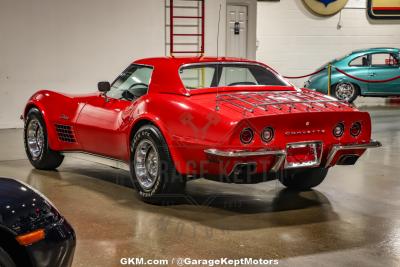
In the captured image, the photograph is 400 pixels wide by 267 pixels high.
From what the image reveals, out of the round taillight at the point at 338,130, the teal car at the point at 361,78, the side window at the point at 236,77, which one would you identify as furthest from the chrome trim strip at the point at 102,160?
the teal car at the point at 361,78

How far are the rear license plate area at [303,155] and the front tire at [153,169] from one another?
98 centimetres

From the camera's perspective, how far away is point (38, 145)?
24.8 feet

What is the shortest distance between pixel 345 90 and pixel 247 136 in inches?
449

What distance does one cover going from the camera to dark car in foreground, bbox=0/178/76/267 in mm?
2932

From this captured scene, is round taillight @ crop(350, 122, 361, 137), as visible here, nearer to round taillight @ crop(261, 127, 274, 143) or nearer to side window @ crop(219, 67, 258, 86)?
round taillight @ crop(261, 127, 274, 143)

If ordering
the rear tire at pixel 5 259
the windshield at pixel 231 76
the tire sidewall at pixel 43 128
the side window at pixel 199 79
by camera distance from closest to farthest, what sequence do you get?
the rear tire at pixel 5 259, the side window at pixel 199 79, the windshield at pixel 231 76, the tire sidewall at pixel 43 128

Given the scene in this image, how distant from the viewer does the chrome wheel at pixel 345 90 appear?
52.3 ft

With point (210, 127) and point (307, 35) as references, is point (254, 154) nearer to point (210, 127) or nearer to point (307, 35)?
point (210, 127)

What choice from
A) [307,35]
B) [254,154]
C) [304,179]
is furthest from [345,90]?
[254,154]


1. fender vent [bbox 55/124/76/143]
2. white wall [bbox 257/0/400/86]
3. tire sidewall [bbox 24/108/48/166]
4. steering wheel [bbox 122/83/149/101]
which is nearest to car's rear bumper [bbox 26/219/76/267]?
steering wheel [bbox 122/83/149/101]

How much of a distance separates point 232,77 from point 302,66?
12.7 m

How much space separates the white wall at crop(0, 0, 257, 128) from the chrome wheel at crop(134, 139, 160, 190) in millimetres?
6767

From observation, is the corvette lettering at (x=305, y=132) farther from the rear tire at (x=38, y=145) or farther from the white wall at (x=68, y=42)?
the white wall at (x=68, y=42)

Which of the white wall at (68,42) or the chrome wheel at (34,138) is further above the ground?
the white wall at (68,42)
